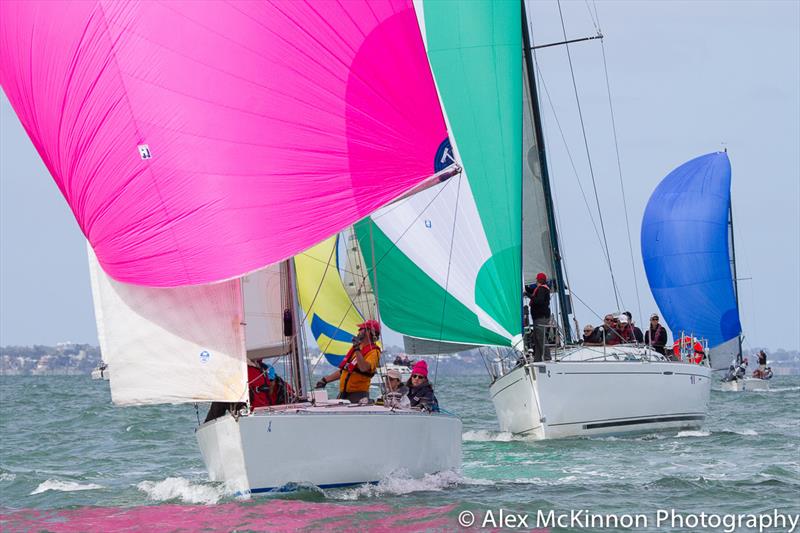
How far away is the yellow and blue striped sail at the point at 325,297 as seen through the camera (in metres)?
18.6

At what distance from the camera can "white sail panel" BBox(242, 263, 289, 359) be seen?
38.1 feet

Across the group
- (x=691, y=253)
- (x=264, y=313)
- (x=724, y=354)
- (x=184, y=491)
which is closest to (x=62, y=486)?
(x=184, y=491)

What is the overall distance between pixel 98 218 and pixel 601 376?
901 cm

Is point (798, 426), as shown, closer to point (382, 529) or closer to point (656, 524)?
point (656, 524)

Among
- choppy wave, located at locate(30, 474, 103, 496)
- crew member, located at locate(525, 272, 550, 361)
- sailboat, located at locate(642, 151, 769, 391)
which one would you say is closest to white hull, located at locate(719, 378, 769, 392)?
sailboat, located at locate(642, 151, 769, 391)

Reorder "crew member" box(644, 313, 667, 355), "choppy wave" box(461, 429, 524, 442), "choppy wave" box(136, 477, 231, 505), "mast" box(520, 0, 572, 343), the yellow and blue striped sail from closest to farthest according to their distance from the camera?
1. "choppy wave" box(136, 477, 231, 505)
2. "choppy wave" box(461, 429, 524, 442)
3. the yellow and blue striped sail
4. "mast" box(520, 0, 572, 343)
5. "crew member" box(644, 313, 667, 355)

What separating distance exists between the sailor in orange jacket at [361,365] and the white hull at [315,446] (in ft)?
2.45

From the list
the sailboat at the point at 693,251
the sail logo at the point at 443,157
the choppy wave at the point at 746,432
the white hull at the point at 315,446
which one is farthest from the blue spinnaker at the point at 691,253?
the sail logo at the point at 443,157

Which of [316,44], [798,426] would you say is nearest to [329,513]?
[316,44]

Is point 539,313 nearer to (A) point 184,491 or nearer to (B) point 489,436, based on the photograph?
(B) point 489,436

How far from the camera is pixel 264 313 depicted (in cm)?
1175

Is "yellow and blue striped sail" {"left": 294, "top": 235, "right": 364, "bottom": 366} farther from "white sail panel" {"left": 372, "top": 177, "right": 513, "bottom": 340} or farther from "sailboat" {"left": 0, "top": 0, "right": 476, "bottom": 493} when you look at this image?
"sailboat" {"left": 0, "top": 0, "right": 476, "bottom": 493}

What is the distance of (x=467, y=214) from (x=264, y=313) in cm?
653

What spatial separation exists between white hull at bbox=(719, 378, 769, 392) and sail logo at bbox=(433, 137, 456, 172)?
104ft
